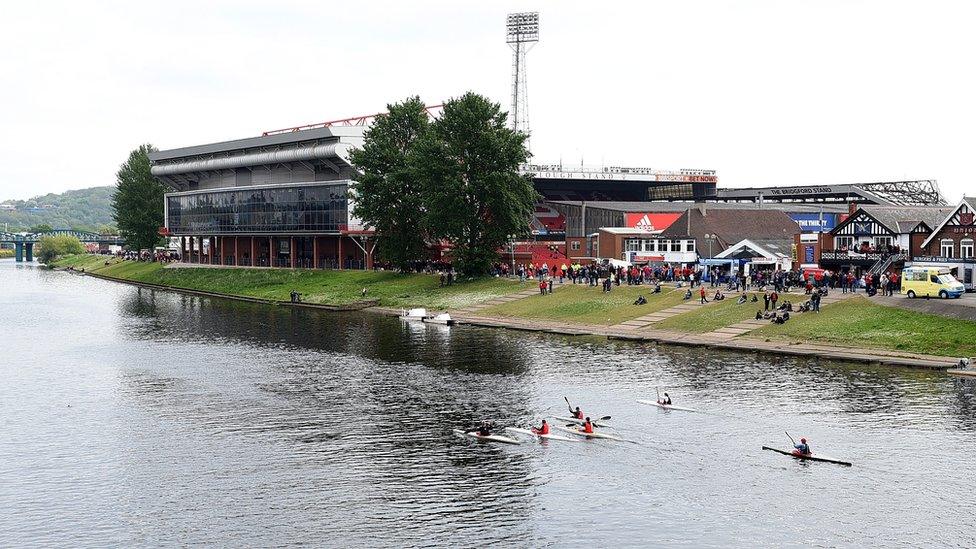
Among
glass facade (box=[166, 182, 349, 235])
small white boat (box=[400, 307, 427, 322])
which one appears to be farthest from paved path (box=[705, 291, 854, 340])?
glass facade (box=[166, 182, 349, 235])

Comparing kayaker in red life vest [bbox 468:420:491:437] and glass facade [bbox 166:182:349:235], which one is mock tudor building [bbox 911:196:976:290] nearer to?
kayaker in red life vest [bbox 468:420:491:437]

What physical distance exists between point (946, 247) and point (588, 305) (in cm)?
3848

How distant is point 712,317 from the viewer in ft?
302

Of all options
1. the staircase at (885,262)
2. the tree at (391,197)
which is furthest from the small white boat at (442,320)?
the staircase at (885,262)

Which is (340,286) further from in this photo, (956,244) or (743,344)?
(956,244)

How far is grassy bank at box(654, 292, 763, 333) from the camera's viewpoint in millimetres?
90000

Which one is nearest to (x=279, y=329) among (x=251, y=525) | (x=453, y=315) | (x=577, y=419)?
(x=453, y=315)

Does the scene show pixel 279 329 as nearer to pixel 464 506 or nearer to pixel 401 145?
pixel 401 145

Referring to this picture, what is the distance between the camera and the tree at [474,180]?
127 metres

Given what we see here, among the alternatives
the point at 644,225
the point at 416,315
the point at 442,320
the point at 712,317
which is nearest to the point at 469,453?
the point at 712,317

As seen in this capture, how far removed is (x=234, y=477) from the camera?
48250 millimetres

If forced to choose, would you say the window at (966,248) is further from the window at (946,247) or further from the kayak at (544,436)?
the kayak at (544,436)

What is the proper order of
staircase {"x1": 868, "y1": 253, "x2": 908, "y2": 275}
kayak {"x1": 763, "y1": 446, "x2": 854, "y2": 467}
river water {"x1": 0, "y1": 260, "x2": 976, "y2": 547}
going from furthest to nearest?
staircase {"x1": 868, "y1": 253, "x2": 908, "y2": 275}, kayak {"x1": 763, "y1": 446, "x2": 854, "y2": 467}, river water {"x1": 0, "y1": 260, "x2": 976, "y2": 547}

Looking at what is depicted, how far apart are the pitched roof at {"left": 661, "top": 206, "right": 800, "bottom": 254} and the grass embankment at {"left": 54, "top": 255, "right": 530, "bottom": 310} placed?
2477 cm
